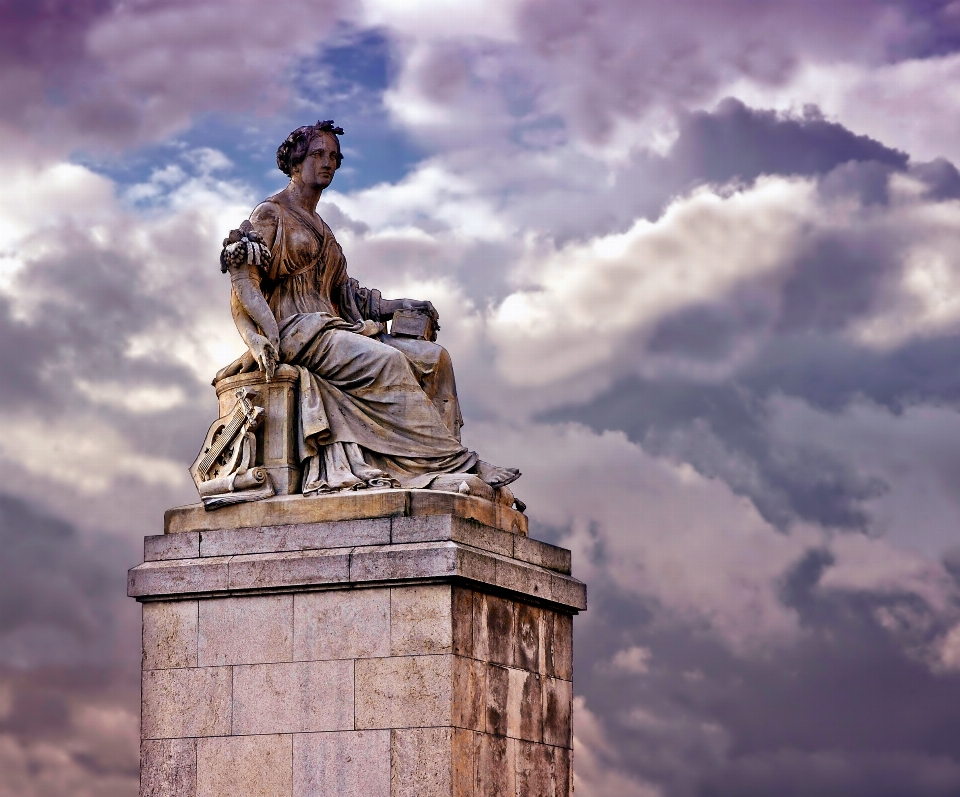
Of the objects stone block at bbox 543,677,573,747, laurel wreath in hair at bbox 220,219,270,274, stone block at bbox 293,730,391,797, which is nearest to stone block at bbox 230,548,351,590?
stone block at bbox 293,730,391,797

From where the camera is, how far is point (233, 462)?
685 inches

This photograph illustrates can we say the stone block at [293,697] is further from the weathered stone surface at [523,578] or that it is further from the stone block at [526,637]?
the stone block at [526,637]

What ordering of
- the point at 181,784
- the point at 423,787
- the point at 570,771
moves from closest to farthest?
the point at 423,787 < the point at 181,784 < the point at 570,771

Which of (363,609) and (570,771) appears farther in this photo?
(570,771)

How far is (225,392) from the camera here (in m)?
17.8

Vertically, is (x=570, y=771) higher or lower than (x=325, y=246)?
lower

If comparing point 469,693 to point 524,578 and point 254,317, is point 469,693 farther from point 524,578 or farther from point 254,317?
point 254,317

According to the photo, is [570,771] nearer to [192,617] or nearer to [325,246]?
[192,617]

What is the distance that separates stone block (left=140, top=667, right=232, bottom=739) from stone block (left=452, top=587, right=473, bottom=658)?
7.57 feet

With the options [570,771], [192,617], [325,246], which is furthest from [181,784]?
[325,246]

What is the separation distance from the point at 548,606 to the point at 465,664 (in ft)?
6.06

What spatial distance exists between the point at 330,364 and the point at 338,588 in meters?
2.46

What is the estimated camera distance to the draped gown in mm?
17219

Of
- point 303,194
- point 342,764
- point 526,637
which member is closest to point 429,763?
point 342,764
